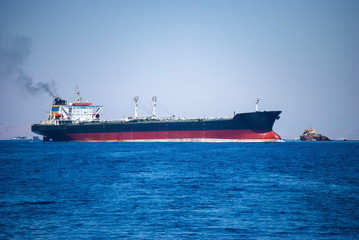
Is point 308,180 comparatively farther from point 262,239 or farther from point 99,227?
point 99,227

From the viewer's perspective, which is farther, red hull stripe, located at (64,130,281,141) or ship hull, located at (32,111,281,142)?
red hull stripe, located at (64,130,281,141)

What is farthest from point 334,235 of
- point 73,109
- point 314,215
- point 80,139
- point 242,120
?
point 73,109

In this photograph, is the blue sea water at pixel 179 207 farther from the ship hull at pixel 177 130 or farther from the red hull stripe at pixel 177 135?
the red hull stripe at pixel 177 135

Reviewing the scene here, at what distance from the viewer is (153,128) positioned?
8775 cm

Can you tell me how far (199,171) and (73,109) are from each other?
3510 inches

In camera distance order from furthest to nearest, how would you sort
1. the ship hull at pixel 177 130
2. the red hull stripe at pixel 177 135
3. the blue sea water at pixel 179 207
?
the red hull stripe at pixel 177 135 → the ship hull at pixel 177 130 → the blue sea water at pixel 179 207

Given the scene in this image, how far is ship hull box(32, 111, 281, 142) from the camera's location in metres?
76.8

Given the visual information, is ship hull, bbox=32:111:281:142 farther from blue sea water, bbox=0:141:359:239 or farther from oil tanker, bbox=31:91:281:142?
blue sea water, bbox=0:141:359:239

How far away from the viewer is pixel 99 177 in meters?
28.0

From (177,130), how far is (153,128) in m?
6.81

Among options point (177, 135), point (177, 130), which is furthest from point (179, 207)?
point (177, 135)

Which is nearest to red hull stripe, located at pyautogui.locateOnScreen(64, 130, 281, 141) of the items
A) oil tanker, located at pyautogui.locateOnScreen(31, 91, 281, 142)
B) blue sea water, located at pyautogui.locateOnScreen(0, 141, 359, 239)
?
oil tanker, located at pyautogui.locateOnScreen(31, 91, 281, 142)

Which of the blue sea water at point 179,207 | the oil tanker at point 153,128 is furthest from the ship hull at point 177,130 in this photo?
the blue sea water at point 179,207

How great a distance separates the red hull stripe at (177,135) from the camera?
77875 mm
